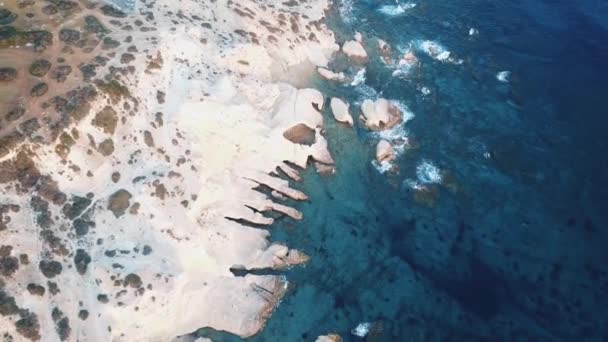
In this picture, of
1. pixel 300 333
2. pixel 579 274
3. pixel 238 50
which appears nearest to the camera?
pixel 300 333

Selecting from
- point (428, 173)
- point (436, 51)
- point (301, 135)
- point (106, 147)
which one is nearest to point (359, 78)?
point (436, 51)

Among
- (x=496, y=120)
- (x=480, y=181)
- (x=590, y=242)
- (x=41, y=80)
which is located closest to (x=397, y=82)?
(x=496, y=120)

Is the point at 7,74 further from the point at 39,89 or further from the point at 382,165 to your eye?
the point at 382,165

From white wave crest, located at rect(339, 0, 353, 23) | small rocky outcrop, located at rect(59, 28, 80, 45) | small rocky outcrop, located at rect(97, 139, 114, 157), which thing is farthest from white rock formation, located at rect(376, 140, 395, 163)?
small rocky outcrop, located at rect(59, 28, 80, 45)

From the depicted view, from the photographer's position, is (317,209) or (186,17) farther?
(186,17)

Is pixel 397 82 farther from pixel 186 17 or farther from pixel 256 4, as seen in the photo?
pixel 186 17

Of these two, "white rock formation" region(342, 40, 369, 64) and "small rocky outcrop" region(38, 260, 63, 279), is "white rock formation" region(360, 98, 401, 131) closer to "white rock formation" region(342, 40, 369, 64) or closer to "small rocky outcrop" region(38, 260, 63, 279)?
"white rock formation" region(342, 40, 369, 64)
